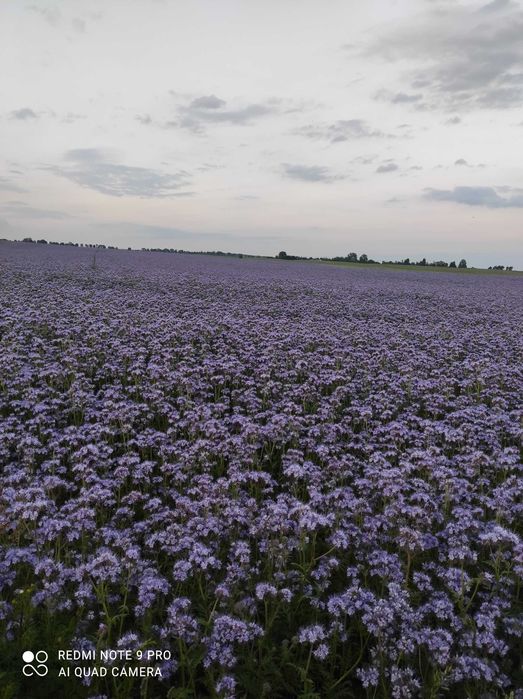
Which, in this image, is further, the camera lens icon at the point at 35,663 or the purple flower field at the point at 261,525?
the purple flower field at the point at 261,525

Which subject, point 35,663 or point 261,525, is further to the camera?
point 261,525

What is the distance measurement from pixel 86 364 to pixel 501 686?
25.2 feet

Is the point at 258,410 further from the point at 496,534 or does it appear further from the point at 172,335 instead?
the point at 496,534

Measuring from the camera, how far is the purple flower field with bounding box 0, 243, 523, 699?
3.13 meters

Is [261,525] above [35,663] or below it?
above

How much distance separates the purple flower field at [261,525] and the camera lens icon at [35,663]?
5cm

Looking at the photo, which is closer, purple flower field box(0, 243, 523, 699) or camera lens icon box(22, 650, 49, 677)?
camera lens icon box(22, 650, 49, 677)

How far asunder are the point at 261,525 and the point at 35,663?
5.85ft

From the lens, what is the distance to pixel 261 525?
3.93 meters

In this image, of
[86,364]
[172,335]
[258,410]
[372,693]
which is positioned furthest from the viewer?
[172,335]

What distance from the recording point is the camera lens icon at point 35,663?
2.82 meters

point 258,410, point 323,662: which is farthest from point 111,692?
point 258,410

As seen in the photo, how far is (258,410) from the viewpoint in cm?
770

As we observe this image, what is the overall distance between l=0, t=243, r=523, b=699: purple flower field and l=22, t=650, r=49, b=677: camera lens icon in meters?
0.05
